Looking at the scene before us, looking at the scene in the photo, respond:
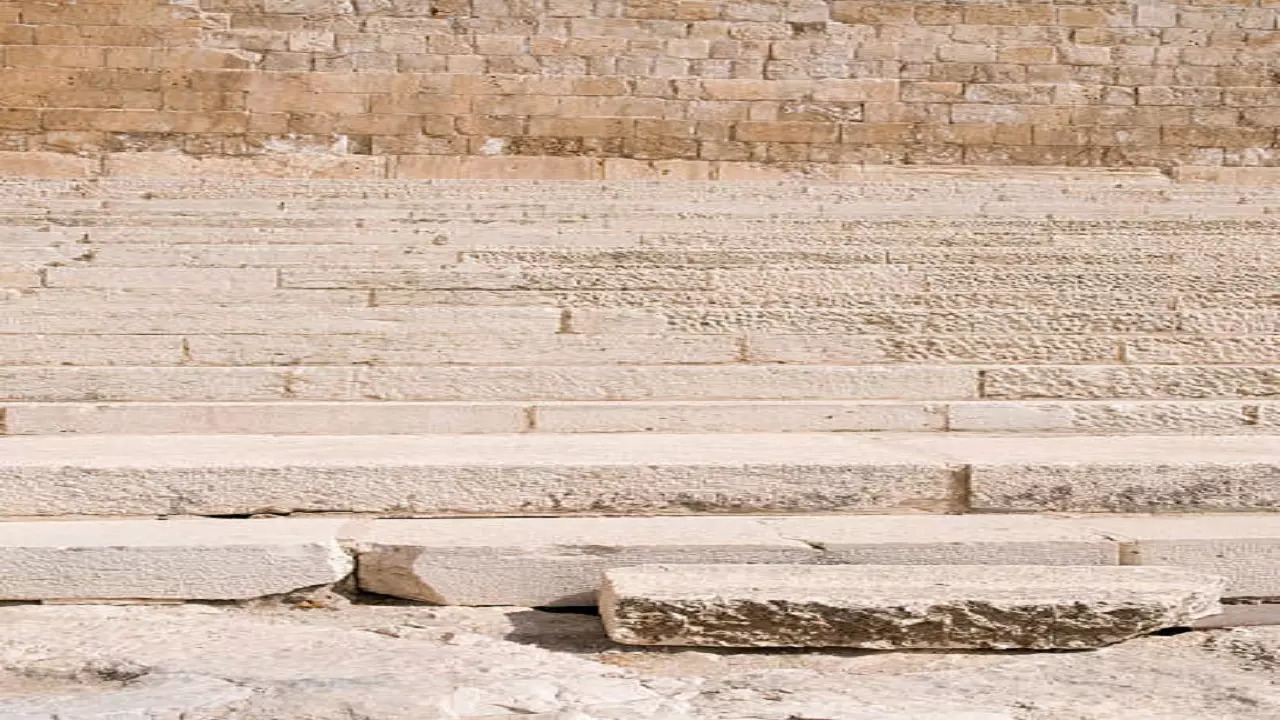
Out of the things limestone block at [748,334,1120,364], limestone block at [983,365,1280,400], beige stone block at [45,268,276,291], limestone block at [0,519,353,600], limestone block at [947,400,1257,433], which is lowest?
limestone block at [0,519,353,600]

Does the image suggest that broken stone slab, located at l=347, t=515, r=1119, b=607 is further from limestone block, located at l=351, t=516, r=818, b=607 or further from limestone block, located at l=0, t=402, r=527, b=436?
limestone block, located at l=0, t=402, r=527, b=436

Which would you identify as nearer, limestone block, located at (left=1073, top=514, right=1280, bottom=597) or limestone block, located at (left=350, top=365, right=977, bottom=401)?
limestone block, located at (left=1073, top=514, right=1280, bottom=597)

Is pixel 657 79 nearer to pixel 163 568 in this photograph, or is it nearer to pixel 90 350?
pixel 90 350

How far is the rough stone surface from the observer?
7.29 feet

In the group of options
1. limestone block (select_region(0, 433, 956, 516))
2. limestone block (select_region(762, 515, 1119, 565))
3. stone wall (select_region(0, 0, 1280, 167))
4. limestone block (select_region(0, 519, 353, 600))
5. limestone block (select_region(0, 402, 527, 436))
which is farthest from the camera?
stone wall (select_region(0, 0, 1280, 167))

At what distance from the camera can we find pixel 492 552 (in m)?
2.82

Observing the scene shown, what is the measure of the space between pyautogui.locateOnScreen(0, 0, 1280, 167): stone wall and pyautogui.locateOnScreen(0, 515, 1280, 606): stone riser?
29.9 ft

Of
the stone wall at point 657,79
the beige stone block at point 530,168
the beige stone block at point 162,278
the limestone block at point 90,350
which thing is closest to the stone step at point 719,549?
the limestone block at point 90,350

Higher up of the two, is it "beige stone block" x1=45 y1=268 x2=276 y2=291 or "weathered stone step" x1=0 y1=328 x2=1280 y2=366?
"beige stone block" x1=45 y1=268 x2=276 y2=291

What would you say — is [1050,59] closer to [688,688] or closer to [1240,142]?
[1240,142]

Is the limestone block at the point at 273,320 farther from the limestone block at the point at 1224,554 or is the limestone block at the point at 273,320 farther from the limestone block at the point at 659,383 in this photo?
the limestone block at the point at 1224,554

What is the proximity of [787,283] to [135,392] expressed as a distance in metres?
2.53

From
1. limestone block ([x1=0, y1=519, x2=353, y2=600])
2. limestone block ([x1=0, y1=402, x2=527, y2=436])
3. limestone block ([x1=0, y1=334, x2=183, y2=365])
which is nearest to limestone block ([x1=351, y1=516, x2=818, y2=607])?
limestone block ([x1=0, y1=519, x2=353, y2=600])

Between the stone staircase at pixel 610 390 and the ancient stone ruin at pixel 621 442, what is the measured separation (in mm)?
13
